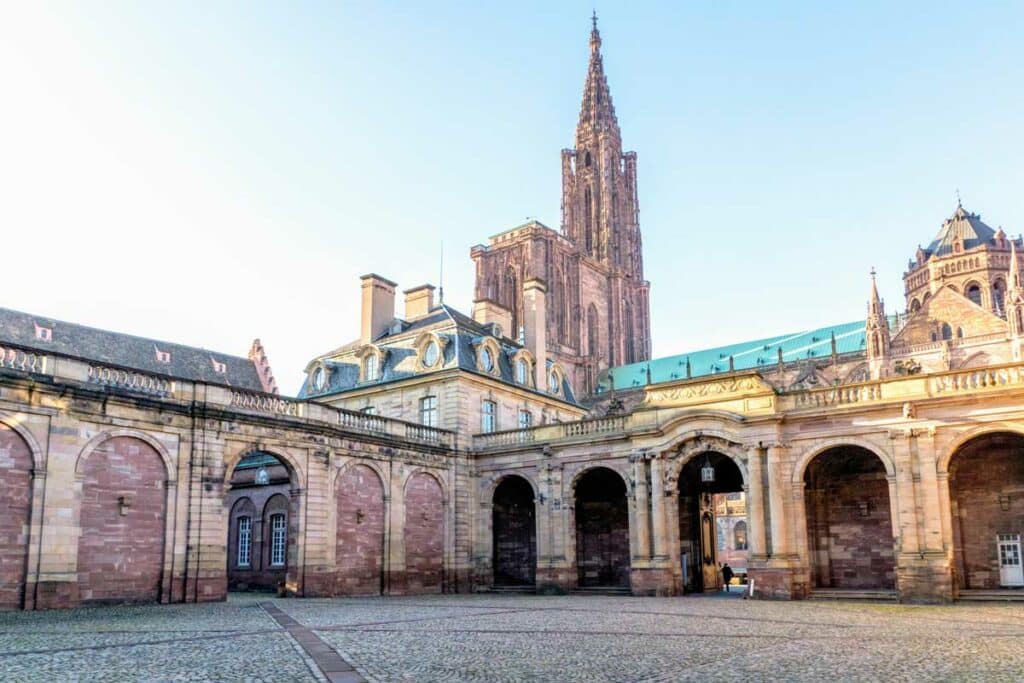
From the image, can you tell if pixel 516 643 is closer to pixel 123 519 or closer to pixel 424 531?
pixel 123 519

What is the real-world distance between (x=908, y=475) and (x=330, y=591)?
19.6m

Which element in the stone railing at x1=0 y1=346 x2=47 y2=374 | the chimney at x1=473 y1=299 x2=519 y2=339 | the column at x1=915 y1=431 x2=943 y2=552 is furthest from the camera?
the chimney at x1=473 y1=299 x2=519 y2=339

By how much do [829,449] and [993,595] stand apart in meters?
6.48

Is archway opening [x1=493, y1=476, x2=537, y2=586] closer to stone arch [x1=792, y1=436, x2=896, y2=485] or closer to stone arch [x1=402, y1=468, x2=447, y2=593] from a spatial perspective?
stone arch [x1=402, y1=468, x2=447, y2=593]

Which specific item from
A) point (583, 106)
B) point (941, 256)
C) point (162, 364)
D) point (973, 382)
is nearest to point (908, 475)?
point (973, 382)

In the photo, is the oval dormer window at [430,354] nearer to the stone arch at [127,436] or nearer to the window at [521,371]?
the window at [521,371]

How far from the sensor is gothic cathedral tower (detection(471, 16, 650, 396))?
287ft

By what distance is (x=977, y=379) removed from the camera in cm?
2748

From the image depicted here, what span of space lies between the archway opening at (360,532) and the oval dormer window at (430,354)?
6930 millimetres

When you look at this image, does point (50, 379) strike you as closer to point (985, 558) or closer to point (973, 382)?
point (973, 382)

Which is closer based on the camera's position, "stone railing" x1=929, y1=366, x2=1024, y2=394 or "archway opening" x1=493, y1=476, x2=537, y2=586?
"stone railing" x1=929, y1=366, x2=1024, y2=394

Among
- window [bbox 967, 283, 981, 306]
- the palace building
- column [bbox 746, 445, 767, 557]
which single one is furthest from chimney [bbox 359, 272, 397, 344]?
window [bbox 967, 283, 981, 306]

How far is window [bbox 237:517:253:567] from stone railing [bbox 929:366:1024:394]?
95.8ft

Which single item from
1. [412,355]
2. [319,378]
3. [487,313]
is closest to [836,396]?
[412,355]
